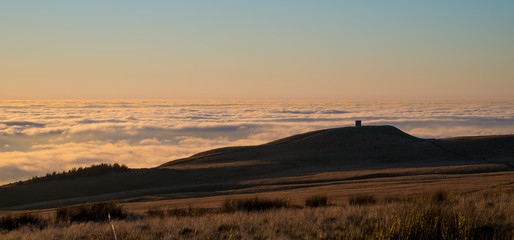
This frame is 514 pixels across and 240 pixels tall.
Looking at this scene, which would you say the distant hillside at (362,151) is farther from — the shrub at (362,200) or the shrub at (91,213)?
the shrub at (91,213)

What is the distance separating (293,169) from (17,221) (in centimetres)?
2487

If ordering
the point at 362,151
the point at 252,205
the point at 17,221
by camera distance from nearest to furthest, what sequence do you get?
the point at 17,221 < the point at 252,205 < the point at 362,151

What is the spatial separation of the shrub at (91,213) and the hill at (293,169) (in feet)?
29.7

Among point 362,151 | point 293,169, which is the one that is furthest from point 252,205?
point 362,151

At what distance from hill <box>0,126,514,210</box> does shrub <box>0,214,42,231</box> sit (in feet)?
32.7

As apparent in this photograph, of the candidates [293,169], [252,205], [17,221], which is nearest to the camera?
[17,221]

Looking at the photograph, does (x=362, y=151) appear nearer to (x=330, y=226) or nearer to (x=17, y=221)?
(x=17, y=221)

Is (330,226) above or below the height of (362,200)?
above

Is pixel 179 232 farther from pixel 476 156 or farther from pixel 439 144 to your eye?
pixel 439 144

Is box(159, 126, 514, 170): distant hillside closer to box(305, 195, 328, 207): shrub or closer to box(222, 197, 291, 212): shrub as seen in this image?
box(305, 195, 328, 207): shrub

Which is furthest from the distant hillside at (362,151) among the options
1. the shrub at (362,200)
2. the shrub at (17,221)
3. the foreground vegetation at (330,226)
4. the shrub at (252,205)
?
the shrub at (17,221)

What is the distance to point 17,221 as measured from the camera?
1291 centimetres

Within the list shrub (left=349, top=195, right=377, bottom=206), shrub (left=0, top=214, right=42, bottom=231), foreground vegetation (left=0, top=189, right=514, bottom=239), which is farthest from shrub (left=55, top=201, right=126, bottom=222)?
shrub (left=349, top=195, right=377, bottom=206)

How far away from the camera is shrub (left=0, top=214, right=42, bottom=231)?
41.2 ft
